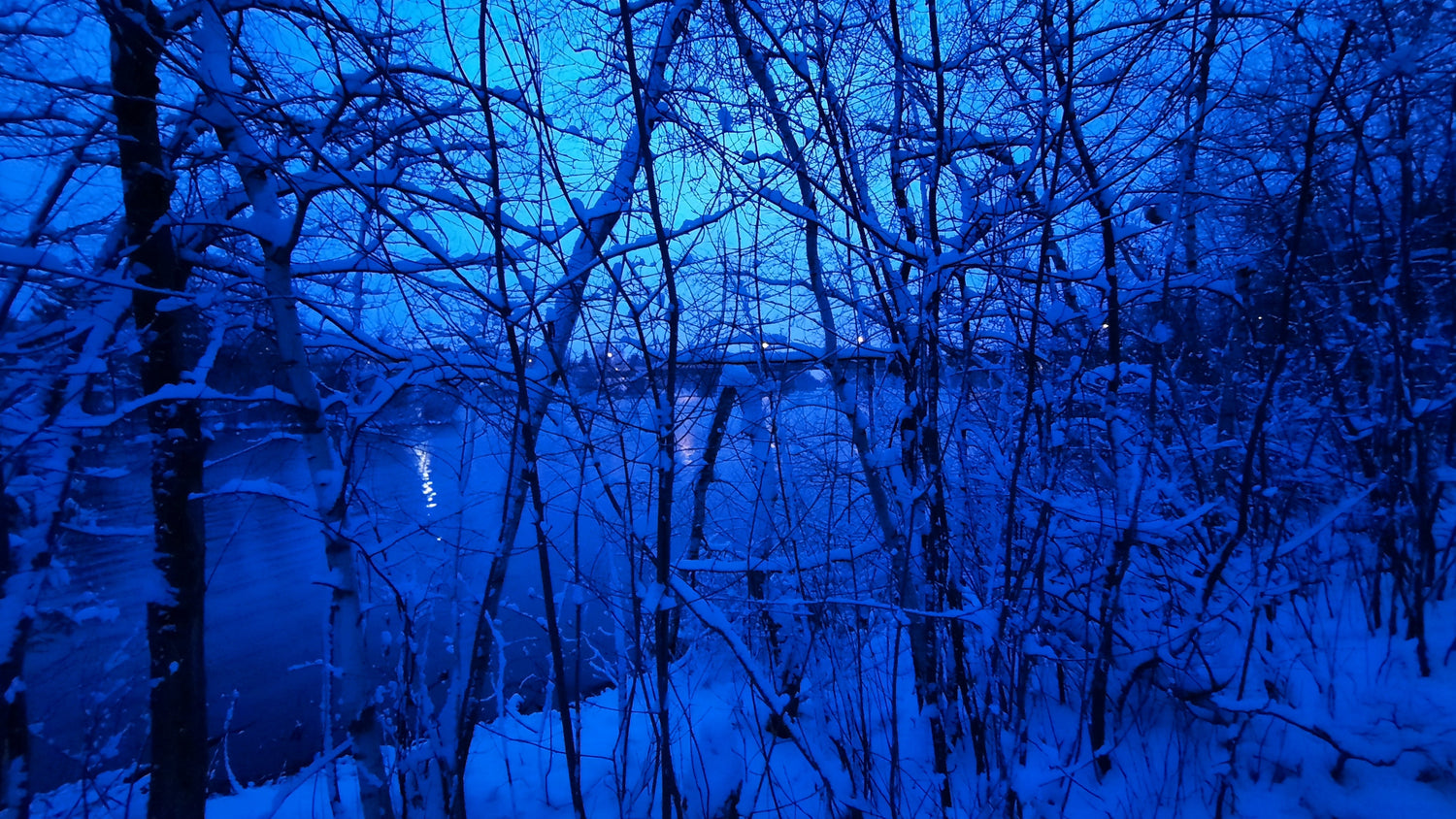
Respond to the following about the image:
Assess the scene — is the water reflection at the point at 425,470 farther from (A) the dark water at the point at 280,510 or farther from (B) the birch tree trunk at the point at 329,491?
(B) the birch tree trunk at the point at 329,491

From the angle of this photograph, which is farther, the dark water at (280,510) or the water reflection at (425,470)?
the water reflection at (425,470)

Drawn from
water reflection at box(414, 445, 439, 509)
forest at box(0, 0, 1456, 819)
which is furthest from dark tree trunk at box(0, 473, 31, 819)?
water reflection at box(414, 445, 439, 509)

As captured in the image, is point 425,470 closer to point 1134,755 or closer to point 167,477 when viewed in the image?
point 167,477

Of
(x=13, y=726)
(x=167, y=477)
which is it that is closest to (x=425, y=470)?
(x=167, y=477)

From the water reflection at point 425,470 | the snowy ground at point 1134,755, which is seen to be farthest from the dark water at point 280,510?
the snowy ground at point 1134,755

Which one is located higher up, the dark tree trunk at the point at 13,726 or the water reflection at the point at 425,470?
the water reflection at the point at 425,470

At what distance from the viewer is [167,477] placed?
9.86 ft

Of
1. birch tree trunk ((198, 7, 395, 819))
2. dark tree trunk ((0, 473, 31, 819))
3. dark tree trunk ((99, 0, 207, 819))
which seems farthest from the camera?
dark tree trunk ((99, 0, 207, 819))

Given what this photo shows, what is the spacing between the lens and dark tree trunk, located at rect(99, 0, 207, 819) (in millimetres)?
2834

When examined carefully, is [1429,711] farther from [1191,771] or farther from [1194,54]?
[1194,54]

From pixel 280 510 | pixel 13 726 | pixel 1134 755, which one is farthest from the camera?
pixel 280 510

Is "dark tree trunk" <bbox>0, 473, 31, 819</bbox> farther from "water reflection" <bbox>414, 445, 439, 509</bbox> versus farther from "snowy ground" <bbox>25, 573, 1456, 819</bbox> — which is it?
"water reflection" <bbox>414, 445, 439, 509</bbox>

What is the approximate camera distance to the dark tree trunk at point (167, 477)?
9.30 feet

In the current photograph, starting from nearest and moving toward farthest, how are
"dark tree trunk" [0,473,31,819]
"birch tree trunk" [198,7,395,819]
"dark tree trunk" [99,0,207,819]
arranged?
1. "dark tree trunk" [0,473,31,819]
2. "birch tree trunk" [198,7,395,819]
3. "dark tree trunk" [99,0,207,819]
